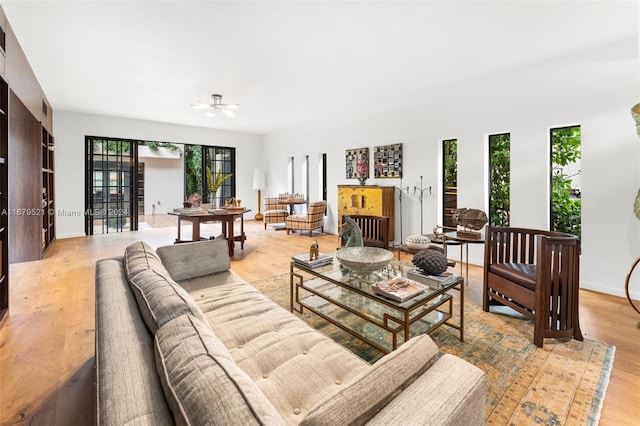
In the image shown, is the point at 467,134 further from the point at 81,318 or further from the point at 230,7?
the point at 81,318

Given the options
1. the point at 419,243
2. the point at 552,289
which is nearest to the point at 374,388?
the point at 552,289

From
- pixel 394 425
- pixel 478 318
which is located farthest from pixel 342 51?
pixel 394 425

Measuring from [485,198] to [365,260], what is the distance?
9.56 ft

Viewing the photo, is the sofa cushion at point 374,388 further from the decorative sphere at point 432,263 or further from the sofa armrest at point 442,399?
the decorative sphere at point 432,263

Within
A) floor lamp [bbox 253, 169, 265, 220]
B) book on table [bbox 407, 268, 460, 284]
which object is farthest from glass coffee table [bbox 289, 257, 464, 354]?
floor lamp [bbox 253, 169, 265, 220]

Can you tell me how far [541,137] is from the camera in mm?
3648

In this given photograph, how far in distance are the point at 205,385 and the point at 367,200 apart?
16.3ft

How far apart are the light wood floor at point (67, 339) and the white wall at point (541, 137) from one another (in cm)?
73

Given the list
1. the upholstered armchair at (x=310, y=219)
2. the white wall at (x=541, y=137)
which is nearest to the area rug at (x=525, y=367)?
the white wall at (x=541, y=137)

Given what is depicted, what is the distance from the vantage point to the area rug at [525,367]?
154cm

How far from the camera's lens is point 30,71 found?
12.9 ft

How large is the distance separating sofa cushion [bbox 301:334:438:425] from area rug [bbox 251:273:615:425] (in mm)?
1001

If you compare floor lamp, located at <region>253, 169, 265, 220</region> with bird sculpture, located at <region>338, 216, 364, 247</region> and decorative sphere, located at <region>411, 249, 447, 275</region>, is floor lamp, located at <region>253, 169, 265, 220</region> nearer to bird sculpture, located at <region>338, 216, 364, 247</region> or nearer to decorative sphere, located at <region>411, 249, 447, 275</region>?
bird sculpture, located at <region>338, 216, 364, 247</region>

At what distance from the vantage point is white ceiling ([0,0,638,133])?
2.62 meters
